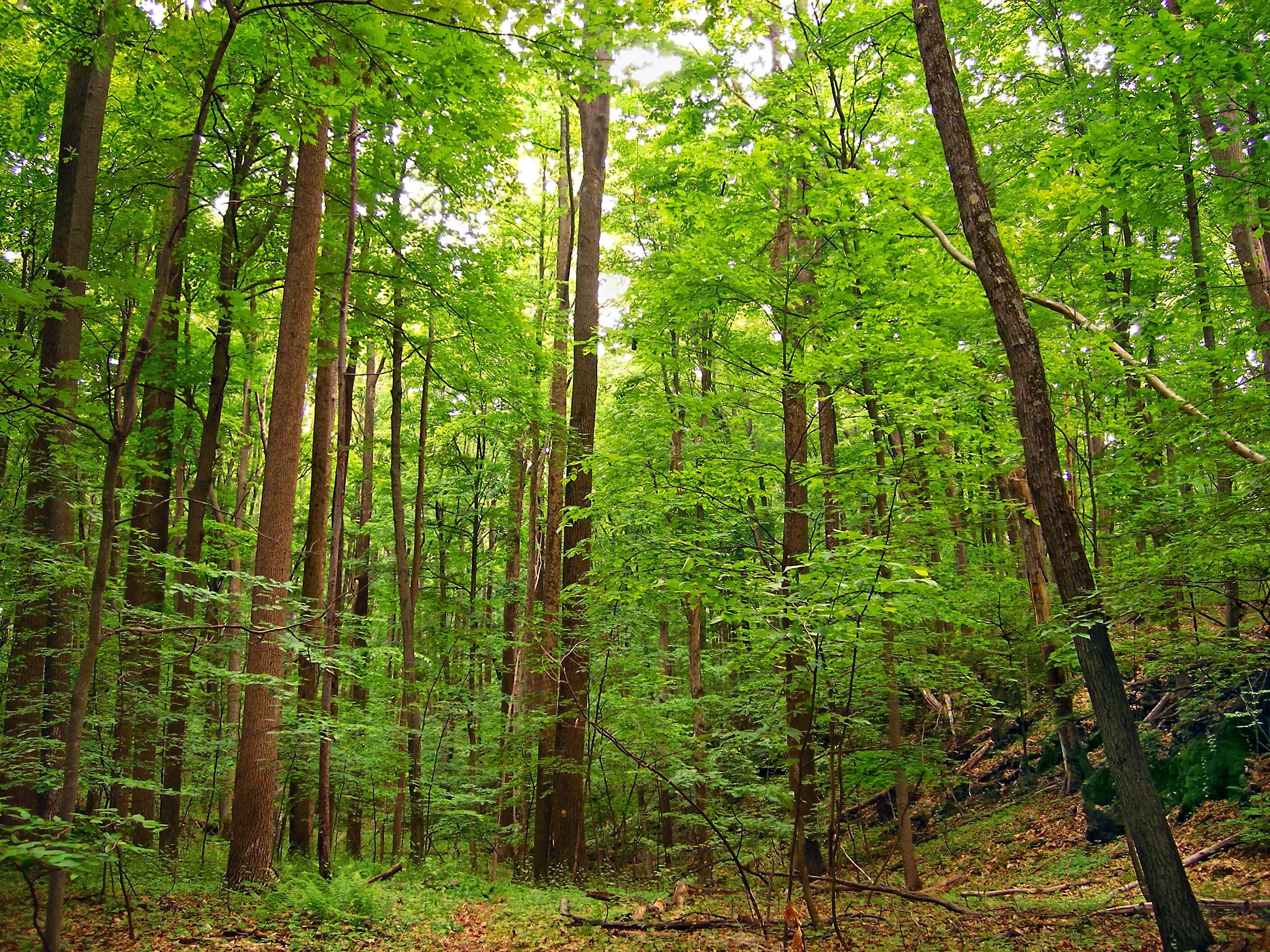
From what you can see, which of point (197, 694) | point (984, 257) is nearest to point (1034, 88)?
point (984, 257)

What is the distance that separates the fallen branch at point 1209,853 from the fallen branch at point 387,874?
877 cm

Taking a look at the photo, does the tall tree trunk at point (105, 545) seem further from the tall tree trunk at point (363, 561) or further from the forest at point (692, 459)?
the tall tree trunk at point (363, 561)

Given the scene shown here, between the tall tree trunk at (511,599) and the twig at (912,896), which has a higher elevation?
the tall tree trunk at (511,599)

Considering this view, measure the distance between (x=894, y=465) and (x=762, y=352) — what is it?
301 cm

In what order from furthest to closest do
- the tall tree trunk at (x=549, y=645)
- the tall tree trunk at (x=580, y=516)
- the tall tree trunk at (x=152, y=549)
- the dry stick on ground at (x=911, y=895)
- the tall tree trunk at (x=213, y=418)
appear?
the tall tree trunk at (x=549, y=645)
the tall tree trunk at (x=580, y=516)
the tall tree trunk at (x=213, y=418)
the tall tree trunk at (x=152, y=549)
the dry stick on ground at (x=911, y=895)

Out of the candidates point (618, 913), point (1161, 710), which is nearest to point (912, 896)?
point (618, 913)

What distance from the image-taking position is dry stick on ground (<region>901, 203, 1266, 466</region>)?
559 centimetres

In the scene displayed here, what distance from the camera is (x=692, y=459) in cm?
1332

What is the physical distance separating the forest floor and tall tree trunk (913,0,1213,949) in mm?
524

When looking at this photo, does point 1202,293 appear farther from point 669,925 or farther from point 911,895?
point 669,925

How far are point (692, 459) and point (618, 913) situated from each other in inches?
296

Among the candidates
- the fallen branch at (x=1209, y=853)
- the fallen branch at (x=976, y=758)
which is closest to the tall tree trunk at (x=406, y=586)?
the fallen branch at (x=1209, y=853)

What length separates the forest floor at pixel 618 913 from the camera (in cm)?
593

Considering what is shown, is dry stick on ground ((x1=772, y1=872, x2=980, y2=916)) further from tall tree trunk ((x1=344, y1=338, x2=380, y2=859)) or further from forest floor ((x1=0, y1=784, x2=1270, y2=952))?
tall tree trunk ((x1=344, y1=338, x2=380, y2=859))
